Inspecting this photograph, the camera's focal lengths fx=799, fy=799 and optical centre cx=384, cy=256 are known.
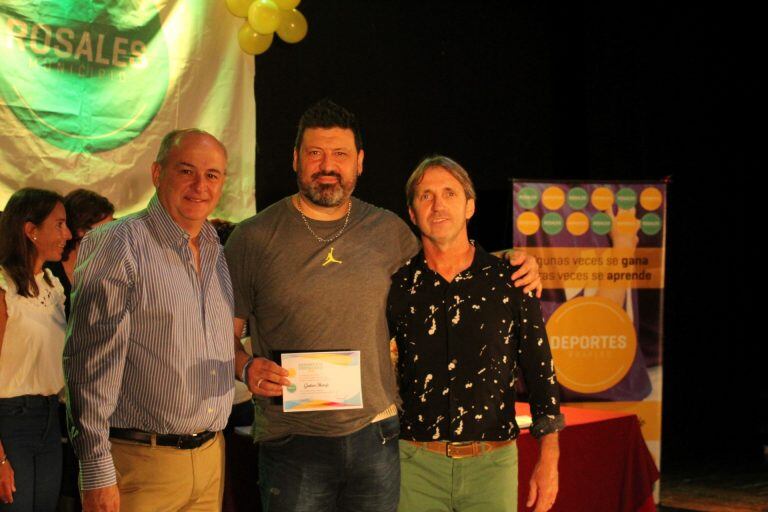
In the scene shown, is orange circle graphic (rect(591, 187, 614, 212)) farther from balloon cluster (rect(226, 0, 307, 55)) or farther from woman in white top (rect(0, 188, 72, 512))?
woman in white top (rect(0, 188, 72, 512))

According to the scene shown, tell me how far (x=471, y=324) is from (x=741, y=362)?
4.81m

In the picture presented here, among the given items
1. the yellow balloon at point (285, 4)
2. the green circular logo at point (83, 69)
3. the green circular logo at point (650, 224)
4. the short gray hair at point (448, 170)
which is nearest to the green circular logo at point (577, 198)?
the green circular logo at point (650, 224)

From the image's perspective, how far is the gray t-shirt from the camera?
2229 millimetres

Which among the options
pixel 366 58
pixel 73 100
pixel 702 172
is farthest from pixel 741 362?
pixel 73 100

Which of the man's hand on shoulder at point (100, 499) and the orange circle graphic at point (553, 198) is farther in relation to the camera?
the orange circle graphic at point (553, 198)

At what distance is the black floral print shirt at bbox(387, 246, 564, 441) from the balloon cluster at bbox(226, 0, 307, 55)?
262cm

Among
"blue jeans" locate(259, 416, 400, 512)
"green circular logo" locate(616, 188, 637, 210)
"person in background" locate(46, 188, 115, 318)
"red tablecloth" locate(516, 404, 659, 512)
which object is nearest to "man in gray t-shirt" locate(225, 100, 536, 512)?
"blue jeans" locate(259, 416, 400, 512)

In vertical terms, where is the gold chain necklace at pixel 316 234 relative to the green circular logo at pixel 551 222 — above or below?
below

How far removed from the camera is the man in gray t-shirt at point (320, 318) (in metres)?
2.21

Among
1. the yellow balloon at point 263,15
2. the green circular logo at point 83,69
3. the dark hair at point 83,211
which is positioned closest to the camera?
the dark hair at point 83,211

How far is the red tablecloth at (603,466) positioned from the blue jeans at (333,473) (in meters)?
1.36

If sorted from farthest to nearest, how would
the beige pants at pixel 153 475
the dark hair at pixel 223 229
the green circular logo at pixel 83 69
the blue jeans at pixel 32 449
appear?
the green circular logo at pixel 83 69, the dark hair at pixel 223 229, the blue jeans at pixel 32 449, the beige pants at pixel 153 475

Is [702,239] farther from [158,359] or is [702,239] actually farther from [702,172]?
[158,359]

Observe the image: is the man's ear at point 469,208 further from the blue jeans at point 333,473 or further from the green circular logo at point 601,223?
the green circular logo at point 601,223
